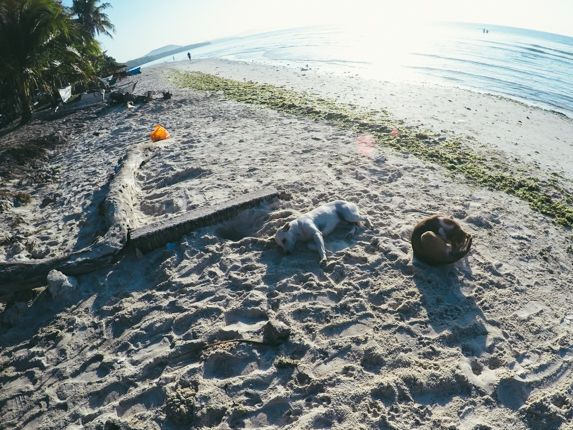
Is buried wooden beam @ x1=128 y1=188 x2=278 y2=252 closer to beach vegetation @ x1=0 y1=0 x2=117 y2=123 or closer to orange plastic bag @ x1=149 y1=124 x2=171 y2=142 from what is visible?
orange plastic bag @ x1=149 y1=124 x2=171 y2=142

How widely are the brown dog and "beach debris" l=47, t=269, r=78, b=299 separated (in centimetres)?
461

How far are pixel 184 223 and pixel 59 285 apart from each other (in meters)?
1.84

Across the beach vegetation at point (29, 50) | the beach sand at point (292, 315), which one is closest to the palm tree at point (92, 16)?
the beach vegetation at point (29, 50)

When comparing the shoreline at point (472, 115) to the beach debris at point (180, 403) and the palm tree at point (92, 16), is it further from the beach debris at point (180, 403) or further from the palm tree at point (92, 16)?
the palm tree at point (92, 16)

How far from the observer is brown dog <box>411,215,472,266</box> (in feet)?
15.3

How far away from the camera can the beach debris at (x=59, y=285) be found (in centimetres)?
480

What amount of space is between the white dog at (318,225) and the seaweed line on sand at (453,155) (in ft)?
11.6

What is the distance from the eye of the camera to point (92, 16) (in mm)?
41438

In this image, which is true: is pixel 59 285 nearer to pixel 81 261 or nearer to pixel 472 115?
pixel 81 261

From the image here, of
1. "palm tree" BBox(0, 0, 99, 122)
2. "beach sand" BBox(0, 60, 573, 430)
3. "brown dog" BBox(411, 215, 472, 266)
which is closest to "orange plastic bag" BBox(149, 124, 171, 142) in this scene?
"beach sand" BBox(0, 60, 573, 430)

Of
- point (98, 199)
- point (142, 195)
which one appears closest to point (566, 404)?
point (142, 195)

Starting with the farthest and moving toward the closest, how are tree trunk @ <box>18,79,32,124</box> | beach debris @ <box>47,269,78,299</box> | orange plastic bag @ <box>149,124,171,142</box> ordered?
1. tree trunk @ <box>18,79,32,124</box>
2. orange plastic bag @ <box>149,124,171,142</box>
3. beach debris @ <box>47,269,78,299</box>

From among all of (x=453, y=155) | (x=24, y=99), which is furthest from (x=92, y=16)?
(x=453, y=155)

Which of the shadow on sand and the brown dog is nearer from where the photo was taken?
the shadow on sand
